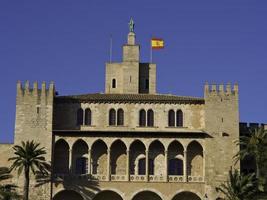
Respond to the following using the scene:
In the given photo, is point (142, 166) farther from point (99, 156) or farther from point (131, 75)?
point (131, 75)

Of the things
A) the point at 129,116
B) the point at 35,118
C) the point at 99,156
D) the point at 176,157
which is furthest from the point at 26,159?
the point at 176,157

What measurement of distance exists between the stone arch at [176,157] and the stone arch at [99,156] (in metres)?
6.05

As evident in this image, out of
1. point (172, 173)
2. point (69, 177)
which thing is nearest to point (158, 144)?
point (172, 173)

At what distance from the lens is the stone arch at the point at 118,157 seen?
243ft

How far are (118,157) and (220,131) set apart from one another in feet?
32.6

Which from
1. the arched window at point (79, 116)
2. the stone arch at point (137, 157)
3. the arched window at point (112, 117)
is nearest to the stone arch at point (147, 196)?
the stone arch at point (137, 157)

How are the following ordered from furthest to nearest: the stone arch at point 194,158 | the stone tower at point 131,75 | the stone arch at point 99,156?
the stone tower at point 131,75 → the stone arch at point 99,156 → the stone arch at point 194,158

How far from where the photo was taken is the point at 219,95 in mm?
74375

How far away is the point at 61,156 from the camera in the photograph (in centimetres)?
7406

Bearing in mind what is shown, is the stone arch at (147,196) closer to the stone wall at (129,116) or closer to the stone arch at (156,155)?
the stone arch at (156,155)

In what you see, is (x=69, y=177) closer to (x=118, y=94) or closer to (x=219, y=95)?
(x=118, y=94)

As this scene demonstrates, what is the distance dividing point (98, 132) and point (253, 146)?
1480 cm

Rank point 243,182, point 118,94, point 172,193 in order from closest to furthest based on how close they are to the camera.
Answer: point 243,182
point 172,193
point 118,94

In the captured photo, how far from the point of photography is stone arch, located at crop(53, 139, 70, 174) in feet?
242
